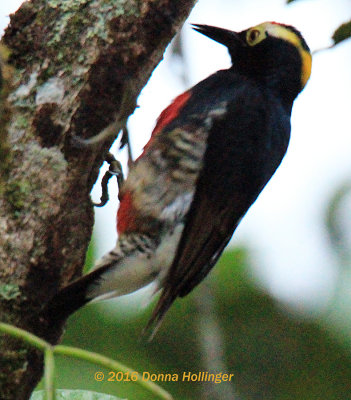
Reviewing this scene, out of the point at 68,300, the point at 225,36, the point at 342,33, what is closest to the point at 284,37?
the point at 225,36

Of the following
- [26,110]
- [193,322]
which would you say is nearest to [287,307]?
[193,322]

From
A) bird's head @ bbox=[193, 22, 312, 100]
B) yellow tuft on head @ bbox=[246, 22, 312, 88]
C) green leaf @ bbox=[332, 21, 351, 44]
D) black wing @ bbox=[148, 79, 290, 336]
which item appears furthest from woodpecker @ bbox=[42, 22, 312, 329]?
green leaf @ bbox=[332, 21, 351, 44]

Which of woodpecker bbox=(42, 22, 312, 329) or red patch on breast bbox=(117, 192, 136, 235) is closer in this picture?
woodpecker bbox=(42, 22, 312, 329)

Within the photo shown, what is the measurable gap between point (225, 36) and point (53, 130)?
1.76 metres

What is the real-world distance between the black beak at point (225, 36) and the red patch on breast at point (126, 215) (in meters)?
1.05

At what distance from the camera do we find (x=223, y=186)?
3.31m

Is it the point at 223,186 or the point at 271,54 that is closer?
the point at 223,186

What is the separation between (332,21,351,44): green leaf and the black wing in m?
1.23

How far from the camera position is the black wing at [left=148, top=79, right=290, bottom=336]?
126 inches

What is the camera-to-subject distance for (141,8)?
8.66ft

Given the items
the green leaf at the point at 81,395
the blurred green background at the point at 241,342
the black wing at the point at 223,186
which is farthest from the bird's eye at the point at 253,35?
the green leaf at the point at 81,395

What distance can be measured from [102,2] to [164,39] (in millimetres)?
304

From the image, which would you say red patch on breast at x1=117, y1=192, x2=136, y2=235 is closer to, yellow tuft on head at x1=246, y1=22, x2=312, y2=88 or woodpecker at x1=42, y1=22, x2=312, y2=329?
woodpecker at x1=42, y1=22, x2=312, y2=329

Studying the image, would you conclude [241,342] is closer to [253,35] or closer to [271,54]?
[271,54]
